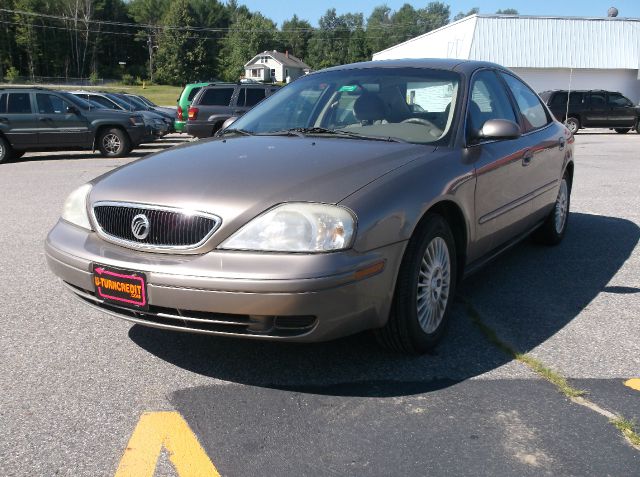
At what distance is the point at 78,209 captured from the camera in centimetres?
339

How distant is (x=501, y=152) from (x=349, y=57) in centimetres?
11460

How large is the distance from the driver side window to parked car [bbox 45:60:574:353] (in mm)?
20

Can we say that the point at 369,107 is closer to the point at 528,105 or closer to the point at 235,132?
the point at 235,132

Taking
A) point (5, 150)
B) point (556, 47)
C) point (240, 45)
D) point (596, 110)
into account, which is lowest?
point (5, 150)

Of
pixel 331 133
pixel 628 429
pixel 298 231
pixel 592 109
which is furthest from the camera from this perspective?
pixel 592 109

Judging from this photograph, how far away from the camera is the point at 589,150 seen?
56.9 feet

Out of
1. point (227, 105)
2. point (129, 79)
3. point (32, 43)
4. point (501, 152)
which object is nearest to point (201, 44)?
point (129, 79)

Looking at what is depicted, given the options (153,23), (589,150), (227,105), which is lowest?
(589,150)

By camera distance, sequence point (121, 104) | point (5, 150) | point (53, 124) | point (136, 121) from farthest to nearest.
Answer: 1. point (121, 104)
2. point (136, 121)
3. point (53, 124)
4. point (5, 150)

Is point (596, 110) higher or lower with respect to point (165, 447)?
lower

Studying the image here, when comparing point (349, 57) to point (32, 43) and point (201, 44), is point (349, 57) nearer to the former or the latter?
point (201, 44)

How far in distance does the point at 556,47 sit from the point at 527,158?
108 ft

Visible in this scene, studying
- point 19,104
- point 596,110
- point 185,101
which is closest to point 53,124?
point 19,104

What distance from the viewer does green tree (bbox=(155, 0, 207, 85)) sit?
9606 centimetres
